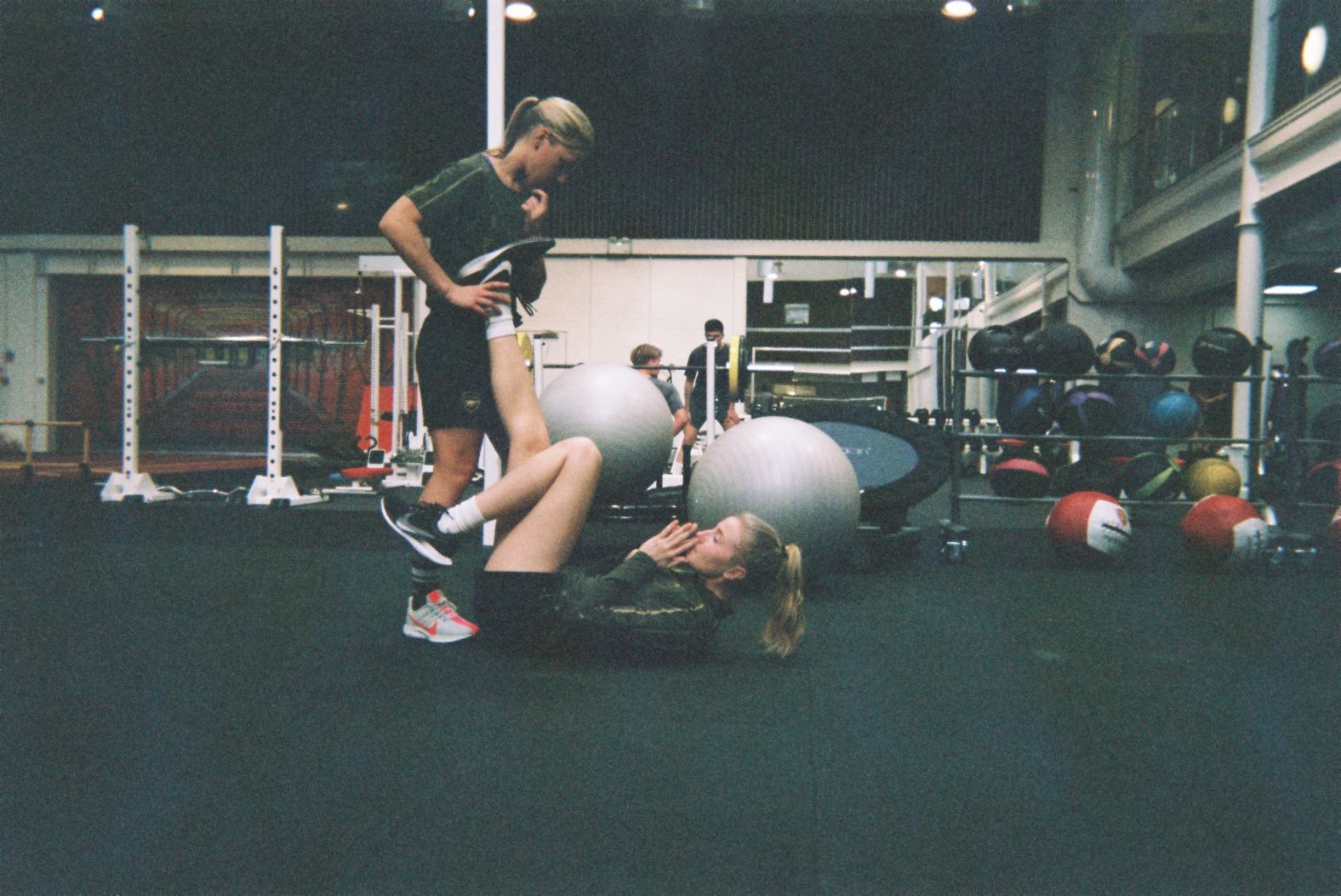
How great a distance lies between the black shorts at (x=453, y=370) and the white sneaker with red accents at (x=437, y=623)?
1.55ft

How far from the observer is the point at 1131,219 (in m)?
10.2

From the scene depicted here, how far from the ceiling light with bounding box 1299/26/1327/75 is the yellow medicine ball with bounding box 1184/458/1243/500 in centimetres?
339

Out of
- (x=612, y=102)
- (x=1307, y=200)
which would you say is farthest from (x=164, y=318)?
(x=1307, y=200)

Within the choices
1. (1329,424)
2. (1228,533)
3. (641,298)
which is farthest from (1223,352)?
(641,298)

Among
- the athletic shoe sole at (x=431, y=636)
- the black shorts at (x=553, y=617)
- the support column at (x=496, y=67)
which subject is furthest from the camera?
the support column at (x=496, y=67)

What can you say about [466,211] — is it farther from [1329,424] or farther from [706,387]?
[1329,424]

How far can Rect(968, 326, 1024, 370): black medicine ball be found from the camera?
4.26 meters

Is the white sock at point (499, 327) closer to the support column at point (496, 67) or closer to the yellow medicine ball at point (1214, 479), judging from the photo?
the support column at point (496, 67)

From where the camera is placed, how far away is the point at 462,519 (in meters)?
2.19

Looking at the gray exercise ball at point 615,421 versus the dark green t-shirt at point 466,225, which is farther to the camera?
the gray exercise ball at point 615,421

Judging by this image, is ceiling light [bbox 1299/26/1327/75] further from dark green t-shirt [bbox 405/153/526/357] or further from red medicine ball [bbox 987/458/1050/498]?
dark green t-shirt [bbox 405/153/526/357]

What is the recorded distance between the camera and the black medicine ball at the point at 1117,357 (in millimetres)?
4676

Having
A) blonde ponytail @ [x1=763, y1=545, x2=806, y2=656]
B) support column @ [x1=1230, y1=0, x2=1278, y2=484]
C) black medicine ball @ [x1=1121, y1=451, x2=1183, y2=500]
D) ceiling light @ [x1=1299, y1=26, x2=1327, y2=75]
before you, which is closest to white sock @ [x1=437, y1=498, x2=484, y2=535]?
blonde ponytail @ [x1=763, y1=545, x2=806, y2=656]

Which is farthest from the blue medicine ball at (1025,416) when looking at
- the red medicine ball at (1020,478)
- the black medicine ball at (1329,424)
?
the black medicine ball at (1329,424)
